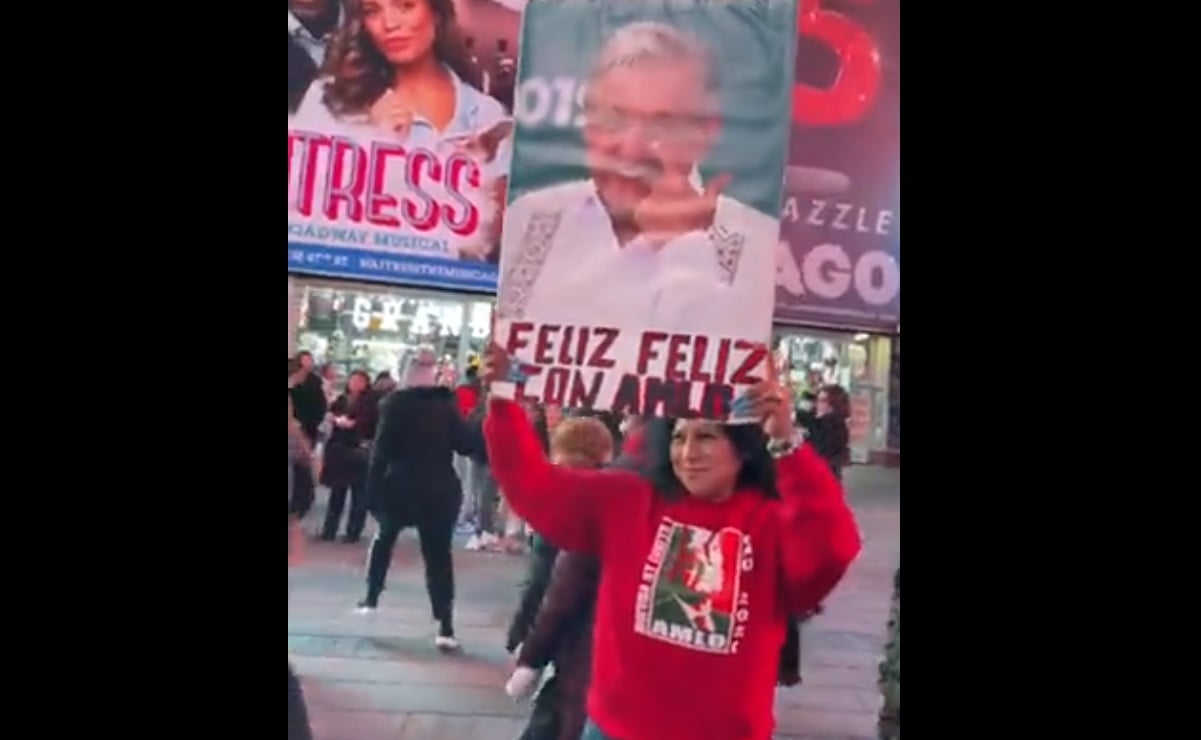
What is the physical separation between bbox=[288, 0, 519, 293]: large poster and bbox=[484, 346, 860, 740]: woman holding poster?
13cm

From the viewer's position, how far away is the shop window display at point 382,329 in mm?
1178

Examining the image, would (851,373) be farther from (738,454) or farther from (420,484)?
(420,484)

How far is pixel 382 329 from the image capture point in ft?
3.90

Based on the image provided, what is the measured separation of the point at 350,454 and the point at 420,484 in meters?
0.07

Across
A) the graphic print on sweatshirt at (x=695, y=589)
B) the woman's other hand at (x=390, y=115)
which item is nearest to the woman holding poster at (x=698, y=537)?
the graphic print on sweatshirt at (x=695, y=589)

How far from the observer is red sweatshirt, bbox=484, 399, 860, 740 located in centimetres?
117

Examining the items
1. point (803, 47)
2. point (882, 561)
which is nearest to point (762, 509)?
point (882, 561)

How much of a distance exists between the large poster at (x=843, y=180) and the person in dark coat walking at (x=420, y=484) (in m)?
0.36

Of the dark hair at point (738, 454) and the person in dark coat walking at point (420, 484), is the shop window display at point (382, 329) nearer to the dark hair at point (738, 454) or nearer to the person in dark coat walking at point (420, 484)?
the person in dark coat walking at point (420, 484)

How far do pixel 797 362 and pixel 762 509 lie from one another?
0.15 meters
